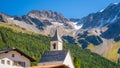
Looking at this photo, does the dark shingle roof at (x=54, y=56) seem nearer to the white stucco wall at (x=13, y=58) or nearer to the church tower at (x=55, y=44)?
the church tower at (x=55, y=44)

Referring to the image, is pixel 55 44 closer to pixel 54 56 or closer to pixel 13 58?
pixel 54 56

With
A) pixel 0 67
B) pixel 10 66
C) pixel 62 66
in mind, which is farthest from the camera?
pixel 10 66

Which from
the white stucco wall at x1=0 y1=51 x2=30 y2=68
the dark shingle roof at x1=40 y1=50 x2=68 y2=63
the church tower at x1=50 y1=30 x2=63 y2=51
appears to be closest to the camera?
the white stucco wall at x1=0 y1=51 x2=30 y2=68

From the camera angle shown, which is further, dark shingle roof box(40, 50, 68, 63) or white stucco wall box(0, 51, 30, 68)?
dark shingle roof box(40, 50, 68, 63)

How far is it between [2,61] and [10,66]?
5.53 ft

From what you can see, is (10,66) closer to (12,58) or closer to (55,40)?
(12,58)

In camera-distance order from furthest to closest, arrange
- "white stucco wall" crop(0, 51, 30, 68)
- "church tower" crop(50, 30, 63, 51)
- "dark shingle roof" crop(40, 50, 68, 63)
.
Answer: "church tower" crop(50, 30, 63, 51)
"dark shingle roof" crop(40, 50, 68, 63)
"white stucco wall" crop(0, 51, 30, 68)

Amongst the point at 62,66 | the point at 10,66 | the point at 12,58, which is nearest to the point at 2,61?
the point at 10,66

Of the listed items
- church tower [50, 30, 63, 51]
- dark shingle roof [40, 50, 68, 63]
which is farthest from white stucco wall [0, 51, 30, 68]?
church tower [50, 30, 63, 51]

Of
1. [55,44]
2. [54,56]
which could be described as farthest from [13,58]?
[55,44]

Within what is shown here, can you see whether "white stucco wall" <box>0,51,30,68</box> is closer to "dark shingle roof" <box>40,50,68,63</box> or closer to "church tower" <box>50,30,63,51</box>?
"dark shingle roof" <box>40,50,68,63</box>

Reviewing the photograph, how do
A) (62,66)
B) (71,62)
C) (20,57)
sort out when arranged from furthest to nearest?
(71,62) → (20,57) → (62,66)

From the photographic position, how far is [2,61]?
68.4 meters

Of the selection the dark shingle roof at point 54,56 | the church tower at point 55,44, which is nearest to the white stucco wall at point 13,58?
the dark shingle roof at point 54,56
